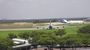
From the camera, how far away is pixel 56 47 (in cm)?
4403

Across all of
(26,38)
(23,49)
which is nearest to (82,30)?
(26,38)

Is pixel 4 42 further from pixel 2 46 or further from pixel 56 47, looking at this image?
pixel 56 47

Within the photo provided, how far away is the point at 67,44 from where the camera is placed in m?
43.3

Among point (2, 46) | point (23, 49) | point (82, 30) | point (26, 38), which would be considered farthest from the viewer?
point (82, 30)

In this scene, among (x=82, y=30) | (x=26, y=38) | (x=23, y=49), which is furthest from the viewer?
A: (x=82, y=30)

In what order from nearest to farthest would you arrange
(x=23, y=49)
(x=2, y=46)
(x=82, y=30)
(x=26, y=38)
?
1. (x=2, y=46)
2. (x=23, y=49)
3. (x=26, y=38)
4. (x=82, y=30)

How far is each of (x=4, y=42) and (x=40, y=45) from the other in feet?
27.3

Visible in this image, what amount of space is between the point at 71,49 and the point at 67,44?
93cm

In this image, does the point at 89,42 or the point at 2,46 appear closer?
the point at 2,46

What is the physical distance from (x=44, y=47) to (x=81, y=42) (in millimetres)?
5419

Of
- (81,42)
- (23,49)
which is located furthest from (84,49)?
(23,49)

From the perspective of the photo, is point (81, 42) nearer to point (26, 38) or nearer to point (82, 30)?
point (26, 38)

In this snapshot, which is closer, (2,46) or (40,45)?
(2,46)

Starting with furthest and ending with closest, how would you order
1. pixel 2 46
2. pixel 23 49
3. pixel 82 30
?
pixel 82 30, pixel 23 49, pixel 2 46
